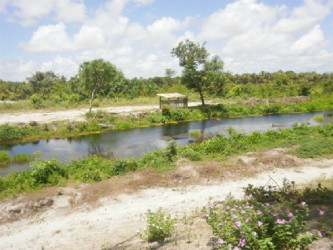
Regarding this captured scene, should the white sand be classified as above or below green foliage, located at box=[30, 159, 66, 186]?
below

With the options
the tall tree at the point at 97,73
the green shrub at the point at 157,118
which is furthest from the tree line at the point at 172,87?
the green shrub at the point at 157,118

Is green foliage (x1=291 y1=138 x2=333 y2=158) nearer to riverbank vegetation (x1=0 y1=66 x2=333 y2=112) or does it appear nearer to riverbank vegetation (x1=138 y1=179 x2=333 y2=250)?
riverbank vegetation (x1=138 y1=179 x2=333 y2=250)

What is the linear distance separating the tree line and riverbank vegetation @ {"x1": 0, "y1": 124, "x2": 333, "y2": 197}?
20194 millimetres

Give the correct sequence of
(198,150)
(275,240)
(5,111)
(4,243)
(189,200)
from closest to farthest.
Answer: (275,240)
(4,243)
(189,200)
(198,150)
(5,111)

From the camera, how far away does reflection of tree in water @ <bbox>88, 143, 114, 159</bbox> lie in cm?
2283

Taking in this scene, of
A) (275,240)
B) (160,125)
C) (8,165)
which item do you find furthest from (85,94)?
(275,240)

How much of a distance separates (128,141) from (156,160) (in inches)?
457

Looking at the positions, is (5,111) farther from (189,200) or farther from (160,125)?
(189,200)

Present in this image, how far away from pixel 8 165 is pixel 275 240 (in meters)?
19.8

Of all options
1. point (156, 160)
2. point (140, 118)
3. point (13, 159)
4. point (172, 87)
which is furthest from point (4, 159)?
point (172, 87)

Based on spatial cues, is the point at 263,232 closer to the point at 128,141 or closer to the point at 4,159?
the point at 4,159

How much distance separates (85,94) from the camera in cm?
5359

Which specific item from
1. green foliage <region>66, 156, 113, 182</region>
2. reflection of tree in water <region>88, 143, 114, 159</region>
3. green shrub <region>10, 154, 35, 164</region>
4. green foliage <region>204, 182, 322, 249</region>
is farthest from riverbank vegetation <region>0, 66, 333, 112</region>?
green foliage <region>204, 182, 322, 249</region>

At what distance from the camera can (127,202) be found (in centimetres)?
1218
